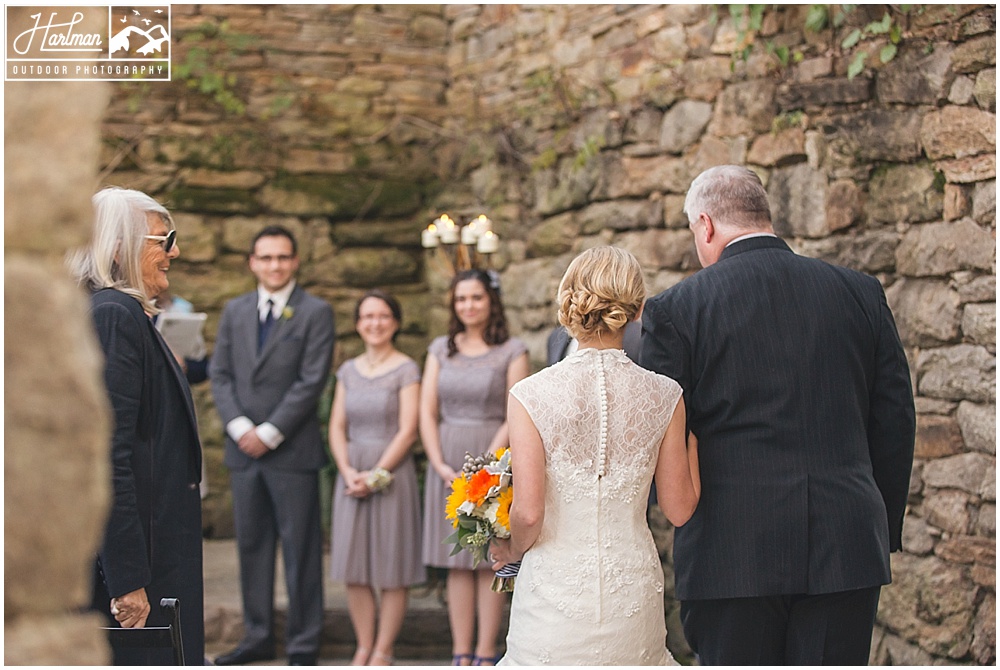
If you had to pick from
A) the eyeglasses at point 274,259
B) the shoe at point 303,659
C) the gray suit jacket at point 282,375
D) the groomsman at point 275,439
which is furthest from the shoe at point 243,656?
the eyeglasses at point 274,259

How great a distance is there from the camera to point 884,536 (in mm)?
2438

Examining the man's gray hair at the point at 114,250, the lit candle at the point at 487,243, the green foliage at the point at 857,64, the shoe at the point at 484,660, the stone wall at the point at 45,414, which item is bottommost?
the shoe at the point at 484,660

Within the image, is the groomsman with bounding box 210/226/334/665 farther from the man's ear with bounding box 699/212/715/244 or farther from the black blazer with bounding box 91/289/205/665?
the man's ear with bounding box 699/212/715/244

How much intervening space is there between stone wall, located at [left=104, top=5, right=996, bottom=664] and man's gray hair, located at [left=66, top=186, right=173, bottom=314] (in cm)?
253

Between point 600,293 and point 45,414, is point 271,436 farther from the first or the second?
point 45,414

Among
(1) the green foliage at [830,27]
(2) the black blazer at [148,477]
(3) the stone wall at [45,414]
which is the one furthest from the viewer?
(1) the green foliage at [830,27]

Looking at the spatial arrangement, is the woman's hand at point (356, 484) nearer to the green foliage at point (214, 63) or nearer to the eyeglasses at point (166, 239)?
the eyeglasses at point (166, 239)

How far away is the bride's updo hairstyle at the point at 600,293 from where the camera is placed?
237cm

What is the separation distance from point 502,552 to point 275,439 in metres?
2.41

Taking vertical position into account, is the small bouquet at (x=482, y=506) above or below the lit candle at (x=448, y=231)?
below

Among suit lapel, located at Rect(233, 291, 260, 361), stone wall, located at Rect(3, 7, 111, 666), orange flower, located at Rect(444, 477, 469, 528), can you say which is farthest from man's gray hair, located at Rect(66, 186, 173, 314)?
suit lapel, located at Rect(233, 291, 260, 361)

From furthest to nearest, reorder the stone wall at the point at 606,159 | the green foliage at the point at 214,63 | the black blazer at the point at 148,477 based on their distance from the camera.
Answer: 1. the green foliage at the point at 214,63
2. the stone wall at the point at 606,159
3. the black blazer at the point at 148,477

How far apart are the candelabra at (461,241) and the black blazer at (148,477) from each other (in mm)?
2716

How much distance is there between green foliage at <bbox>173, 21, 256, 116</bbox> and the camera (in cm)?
654
